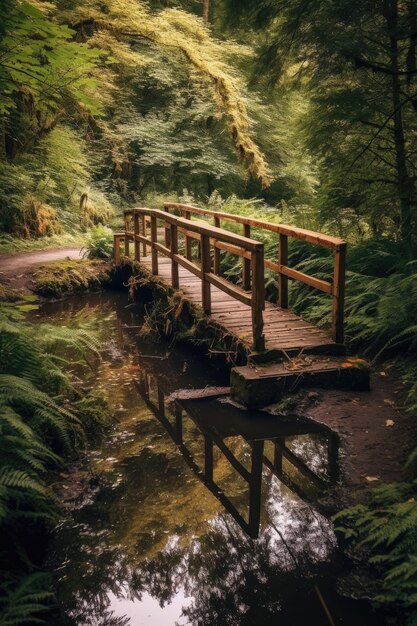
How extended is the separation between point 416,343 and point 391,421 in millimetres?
1447

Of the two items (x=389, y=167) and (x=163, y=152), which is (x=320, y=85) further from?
(x=163, y=152)

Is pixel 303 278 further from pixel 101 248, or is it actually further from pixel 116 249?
pixel 101 248

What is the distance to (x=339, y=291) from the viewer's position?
19.1 ft

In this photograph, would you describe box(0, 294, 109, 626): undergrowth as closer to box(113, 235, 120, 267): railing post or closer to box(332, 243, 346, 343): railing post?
box(332, 243, 346, 343): railing post

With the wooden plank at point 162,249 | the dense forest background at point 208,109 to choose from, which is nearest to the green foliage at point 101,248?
the dense forest background at point 208,109

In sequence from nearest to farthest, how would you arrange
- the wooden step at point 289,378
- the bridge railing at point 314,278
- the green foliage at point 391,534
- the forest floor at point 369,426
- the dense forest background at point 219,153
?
the green foliage at point 391,534 < the dense forest background at point 219,153 < the forest floor at point 369,426 < the wooden step at point 289,378 < the bridge railing at point 314,278

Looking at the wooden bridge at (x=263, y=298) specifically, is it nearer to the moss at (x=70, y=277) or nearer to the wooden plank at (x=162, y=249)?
the wooden plank at (x=162, y=249)

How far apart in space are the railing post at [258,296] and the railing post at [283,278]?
1.58m

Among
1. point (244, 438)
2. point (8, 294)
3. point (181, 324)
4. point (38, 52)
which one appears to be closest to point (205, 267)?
point (181, 324)

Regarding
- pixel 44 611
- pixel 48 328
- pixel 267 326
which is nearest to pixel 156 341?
pixel 267 326

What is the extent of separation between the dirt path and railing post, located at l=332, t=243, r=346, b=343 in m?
7.25

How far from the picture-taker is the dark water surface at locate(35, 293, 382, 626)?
118 inches

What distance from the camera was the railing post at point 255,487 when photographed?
149 inches

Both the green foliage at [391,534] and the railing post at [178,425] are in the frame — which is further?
the railing post at [178,425]
